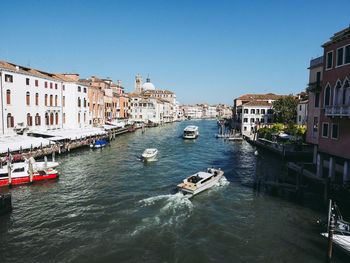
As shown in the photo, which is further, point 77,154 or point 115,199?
point 77,154

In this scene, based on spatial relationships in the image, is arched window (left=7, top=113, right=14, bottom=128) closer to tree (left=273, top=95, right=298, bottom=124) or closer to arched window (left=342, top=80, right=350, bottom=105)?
arched window (left=342, top=80, right=350, bottom=105)

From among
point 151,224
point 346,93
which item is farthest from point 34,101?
point 346,93

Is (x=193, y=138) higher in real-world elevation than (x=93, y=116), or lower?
lower

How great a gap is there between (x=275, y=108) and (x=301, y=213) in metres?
48.9

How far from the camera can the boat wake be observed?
48.3 feet

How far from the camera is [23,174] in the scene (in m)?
21.3

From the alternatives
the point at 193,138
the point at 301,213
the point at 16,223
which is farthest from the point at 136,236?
the point at 193,138

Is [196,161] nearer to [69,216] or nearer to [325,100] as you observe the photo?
[325,100]

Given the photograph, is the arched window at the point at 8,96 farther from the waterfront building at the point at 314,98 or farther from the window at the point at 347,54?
the window at the point at 347,54

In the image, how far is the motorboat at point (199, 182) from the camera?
1903cm

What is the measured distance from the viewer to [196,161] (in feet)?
107

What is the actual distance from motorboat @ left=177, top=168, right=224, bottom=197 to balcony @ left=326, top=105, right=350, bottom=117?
10.3 m

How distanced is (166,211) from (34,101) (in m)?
30.0

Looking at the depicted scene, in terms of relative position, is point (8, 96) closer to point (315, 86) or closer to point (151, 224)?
point (151, 224)
